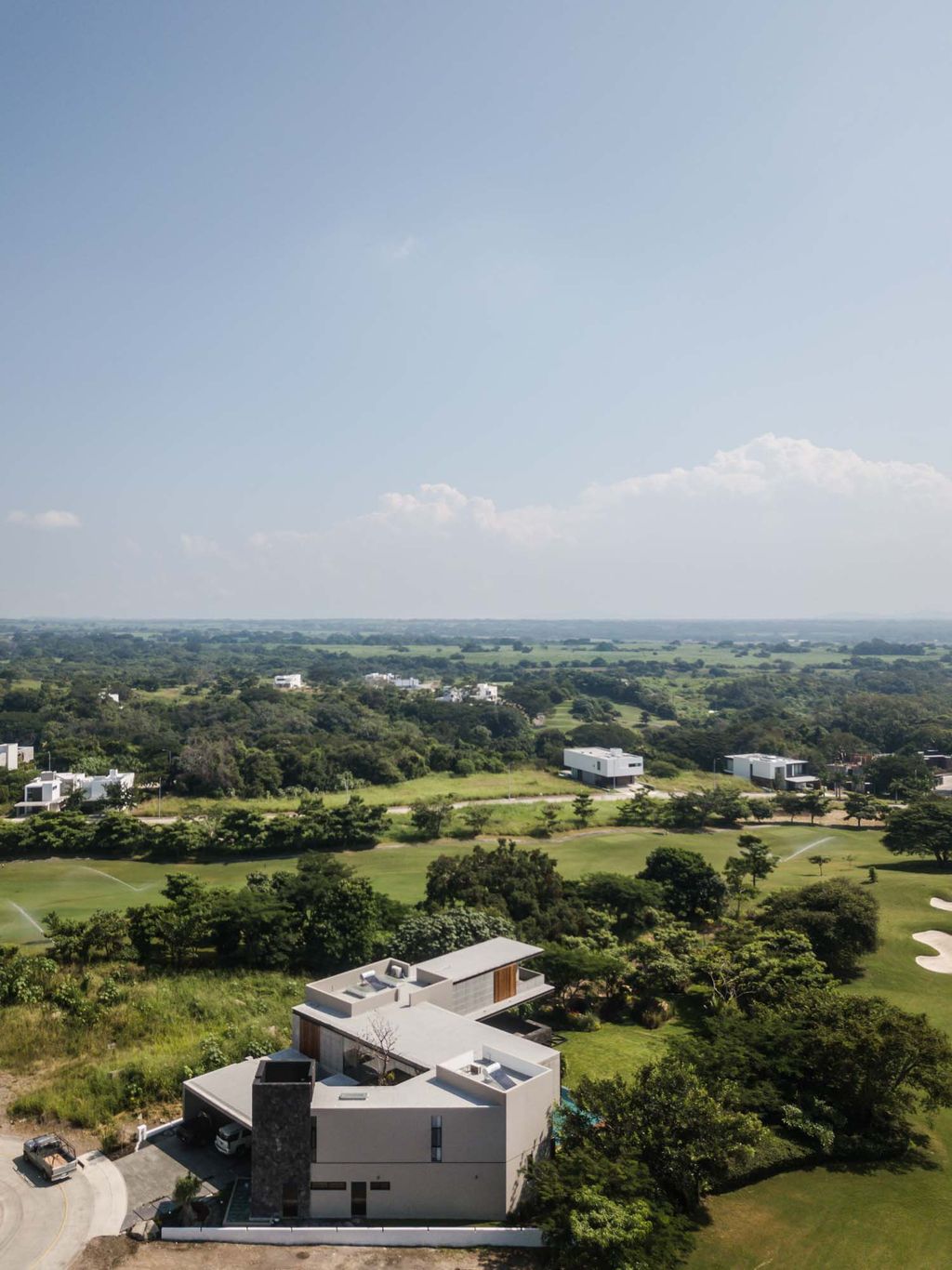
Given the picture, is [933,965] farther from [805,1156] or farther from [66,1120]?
[66,1120]

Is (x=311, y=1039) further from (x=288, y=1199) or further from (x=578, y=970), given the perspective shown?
(x=578, y=970)

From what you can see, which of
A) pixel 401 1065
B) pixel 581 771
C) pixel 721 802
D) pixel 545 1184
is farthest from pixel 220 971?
pixel 581 771

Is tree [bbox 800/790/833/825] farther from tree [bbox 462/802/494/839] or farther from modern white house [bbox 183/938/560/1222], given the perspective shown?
modern white house [bbox 183/938/560/1222]

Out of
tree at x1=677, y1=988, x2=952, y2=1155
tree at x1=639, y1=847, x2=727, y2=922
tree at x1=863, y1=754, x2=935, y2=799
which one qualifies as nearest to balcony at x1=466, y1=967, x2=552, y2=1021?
tree at x1=677, y1=988, x2=952, y2=1155

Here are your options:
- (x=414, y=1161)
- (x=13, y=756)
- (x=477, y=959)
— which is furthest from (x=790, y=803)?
(x=13, y=756)

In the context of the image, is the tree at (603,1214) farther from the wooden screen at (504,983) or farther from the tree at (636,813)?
the tree at (636,813)

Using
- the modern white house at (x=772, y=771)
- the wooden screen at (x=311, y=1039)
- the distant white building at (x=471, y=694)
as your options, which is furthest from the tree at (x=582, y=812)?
the distant white building at (x=471, y=694)
